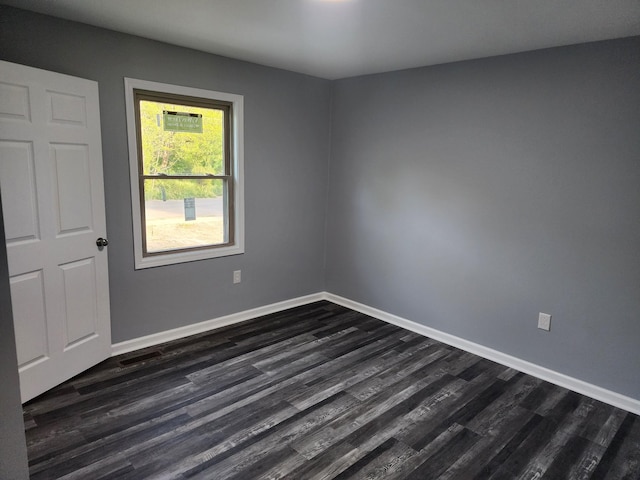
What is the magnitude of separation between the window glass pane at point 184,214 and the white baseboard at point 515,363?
1763 mm

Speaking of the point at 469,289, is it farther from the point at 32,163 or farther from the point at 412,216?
the point at 32,163

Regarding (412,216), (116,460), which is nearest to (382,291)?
(412,216)

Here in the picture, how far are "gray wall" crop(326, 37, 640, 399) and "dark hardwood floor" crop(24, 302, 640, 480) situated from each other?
1.42 feet

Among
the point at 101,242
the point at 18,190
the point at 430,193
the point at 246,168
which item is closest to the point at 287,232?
the point at 246,168

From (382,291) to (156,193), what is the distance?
2345 mm

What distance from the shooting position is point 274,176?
410 centimetres

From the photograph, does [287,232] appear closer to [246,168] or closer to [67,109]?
[246,168]

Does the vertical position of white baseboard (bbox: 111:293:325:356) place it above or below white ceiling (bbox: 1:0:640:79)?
below

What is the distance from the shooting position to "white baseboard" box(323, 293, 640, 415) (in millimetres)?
2807

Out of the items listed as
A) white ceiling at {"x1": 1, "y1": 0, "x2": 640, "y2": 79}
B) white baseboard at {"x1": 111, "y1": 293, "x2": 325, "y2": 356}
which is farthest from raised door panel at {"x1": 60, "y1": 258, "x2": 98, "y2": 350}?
white ceiling at {"x1": 1, "y1": 0, "x2": 640, "y2": 79}

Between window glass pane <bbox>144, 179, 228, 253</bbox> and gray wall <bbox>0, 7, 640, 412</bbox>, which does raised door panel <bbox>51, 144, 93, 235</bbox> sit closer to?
gray wall <bbox>0, 7, 640, 412</bbox>

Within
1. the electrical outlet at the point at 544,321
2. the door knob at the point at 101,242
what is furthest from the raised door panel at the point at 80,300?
the electrical outlet at the point at 544,321

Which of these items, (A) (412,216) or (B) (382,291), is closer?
(A) (412,216)

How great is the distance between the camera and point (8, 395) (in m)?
1.14
